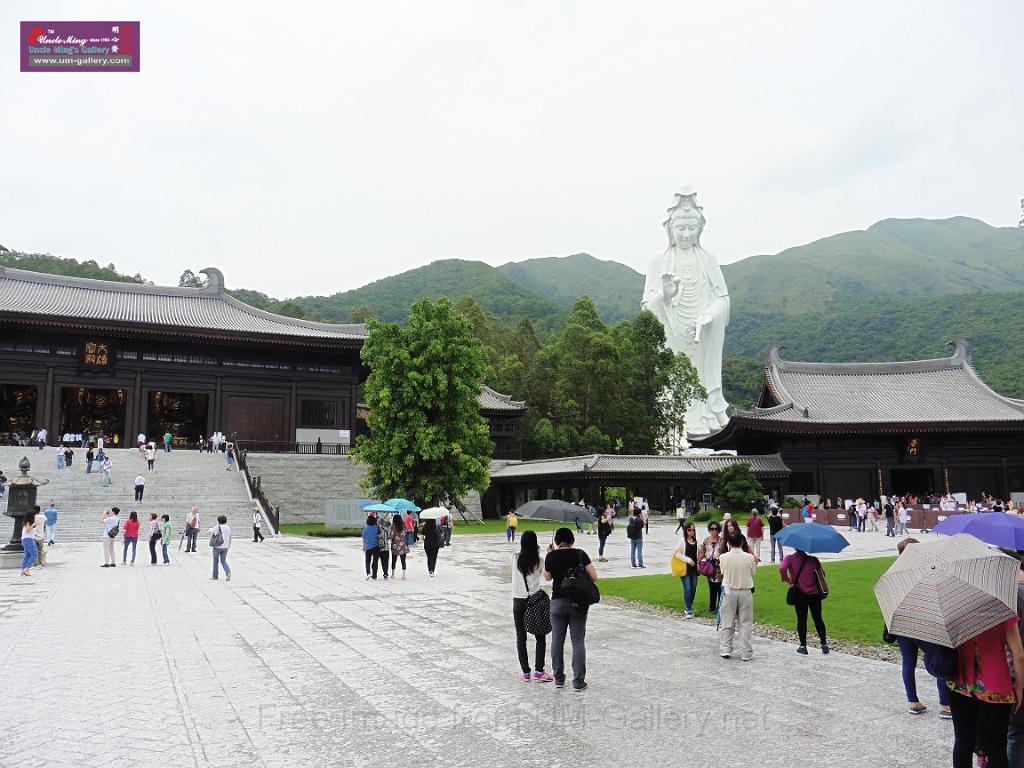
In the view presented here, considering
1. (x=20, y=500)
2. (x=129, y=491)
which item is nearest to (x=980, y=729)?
(x=20, y=500)

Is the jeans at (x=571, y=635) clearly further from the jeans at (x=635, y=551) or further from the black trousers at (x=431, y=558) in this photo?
the jeans at (x=635, y=551)

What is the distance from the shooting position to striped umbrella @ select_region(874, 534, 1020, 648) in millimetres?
4121

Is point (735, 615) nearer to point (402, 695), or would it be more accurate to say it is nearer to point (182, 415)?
point (402, 695)

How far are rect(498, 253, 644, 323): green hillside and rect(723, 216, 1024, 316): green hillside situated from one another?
18094 mm

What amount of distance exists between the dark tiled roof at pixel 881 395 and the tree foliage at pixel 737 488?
13.6 ft

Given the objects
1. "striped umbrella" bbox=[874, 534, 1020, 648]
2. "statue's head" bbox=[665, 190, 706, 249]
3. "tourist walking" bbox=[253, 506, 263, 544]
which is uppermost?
"statue's head" bbox=[665, 190, 706, 249]

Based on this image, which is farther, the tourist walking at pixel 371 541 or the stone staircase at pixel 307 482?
the stone staircase at pixel 307 482

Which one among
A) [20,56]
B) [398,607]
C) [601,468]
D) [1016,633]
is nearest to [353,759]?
[1016,633]

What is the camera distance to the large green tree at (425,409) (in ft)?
91.1

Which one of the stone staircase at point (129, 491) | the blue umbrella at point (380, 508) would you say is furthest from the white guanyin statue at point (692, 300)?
the blue umbrella at point (380, 508)

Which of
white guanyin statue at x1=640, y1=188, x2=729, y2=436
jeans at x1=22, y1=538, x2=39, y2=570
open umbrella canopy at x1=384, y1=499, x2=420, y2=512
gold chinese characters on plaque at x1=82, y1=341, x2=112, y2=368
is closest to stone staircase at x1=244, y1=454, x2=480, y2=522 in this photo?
gold chinese characters on plaque at x1=82, y1=341, x2=112, y2=368

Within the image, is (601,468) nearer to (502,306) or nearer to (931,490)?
(931,490)

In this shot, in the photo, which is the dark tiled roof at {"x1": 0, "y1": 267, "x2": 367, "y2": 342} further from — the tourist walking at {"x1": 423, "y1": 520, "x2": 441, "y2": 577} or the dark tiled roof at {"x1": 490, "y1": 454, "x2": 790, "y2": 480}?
the tourist walking at {"x1": 423, "y1": 520, "x2": 441, "y2": 577}

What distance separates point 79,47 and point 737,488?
1085 inches
